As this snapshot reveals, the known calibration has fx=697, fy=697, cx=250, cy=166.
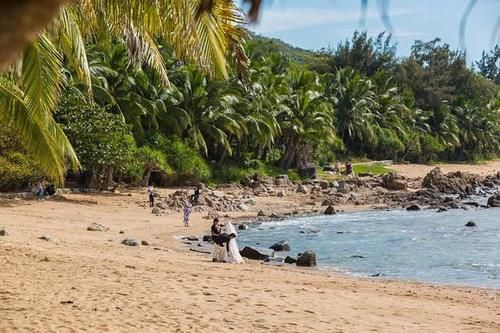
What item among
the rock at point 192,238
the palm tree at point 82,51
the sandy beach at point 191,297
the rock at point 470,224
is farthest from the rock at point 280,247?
the palm tree at point 82,51

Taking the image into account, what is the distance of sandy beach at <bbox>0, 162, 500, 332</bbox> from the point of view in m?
8.95

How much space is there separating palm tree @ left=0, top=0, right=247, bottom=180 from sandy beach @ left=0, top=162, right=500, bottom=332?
1.98 m

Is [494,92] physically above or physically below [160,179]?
above

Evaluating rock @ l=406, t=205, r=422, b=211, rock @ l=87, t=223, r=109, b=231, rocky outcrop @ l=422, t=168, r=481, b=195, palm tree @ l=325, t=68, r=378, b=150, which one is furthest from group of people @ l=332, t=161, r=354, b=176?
rock @ l=87, t=223, r=109, b=231

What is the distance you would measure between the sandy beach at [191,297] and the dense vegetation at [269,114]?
3587mm

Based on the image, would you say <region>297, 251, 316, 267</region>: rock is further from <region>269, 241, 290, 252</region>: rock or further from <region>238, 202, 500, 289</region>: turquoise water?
<region>269, 241, 290, 252</region>: rock

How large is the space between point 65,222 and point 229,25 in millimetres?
17855

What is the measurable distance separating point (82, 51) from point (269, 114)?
1359 inches

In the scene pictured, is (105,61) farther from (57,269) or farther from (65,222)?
(57,269)

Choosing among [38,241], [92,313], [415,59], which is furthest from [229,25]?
[415,59]

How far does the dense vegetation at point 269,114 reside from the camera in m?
31.5

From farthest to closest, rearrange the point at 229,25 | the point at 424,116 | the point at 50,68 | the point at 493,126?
1. the point at 493,126
2. the point at 424,116
3. the point at 50,68
4. the point at 229,25

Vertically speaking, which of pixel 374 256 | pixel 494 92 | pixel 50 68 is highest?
pixel 494 92

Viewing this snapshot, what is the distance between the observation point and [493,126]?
75875 millimetres
